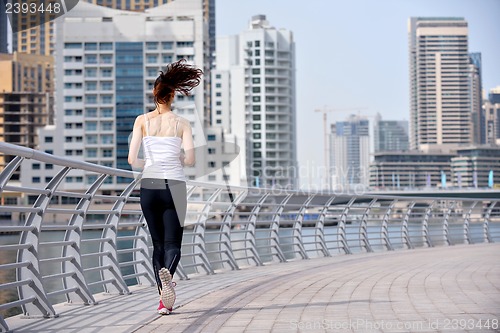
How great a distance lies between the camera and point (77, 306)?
326 inches

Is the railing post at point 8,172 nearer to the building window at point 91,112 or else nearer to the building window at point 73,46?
the building window at point 91,112

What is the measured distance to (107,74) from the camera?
12775 cm

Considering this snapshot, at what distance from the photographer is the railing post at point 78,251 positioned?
820 cm

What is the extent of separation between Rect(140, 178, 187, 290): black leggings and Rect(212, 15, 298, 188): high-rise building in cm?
14543

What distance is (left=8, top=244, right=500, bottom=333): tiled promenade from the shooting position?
6.25 meters

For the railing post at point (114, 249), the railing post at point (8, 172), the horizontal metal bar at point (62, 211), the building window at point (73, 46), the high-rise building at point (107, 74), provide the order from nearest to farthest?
the railing post at point (8, 172) → the horizontal metal bar at point (62, 211) → the railing post at point (114, 249) → the high-rise building at point (107, 74) → the building window at point (73, 46)

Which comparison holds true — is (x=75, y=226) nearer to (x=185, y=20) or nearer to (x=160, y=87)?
(x=160, y=87)

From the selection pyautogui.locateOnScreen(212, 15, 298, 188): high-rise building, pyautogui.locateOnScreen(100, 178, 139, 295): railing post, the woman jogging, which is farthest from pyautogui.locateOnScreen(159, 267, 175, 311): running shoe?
pyautogui.locateOnScreen(212, 15, 298, 188): high-rise building

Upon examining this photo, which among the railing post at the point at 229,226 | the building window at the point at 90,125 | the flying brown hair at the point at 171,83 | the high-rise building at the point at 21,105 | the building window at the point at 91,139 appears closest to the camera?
the flying brown hair at the point at 171,83

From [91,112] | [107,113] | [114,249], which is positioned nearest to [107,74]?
[107,113]

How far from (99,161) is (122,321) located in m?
119

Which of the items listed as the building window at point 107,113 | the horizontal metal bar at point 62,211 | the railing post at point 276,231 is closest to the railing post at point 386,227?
the railing post at point 276,231

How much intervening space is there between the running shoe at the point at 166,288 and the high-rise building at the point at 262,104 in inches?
5730

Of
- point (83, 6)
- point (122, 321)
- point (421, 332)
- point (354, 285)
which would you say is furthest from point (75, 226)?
point (83, 6)
